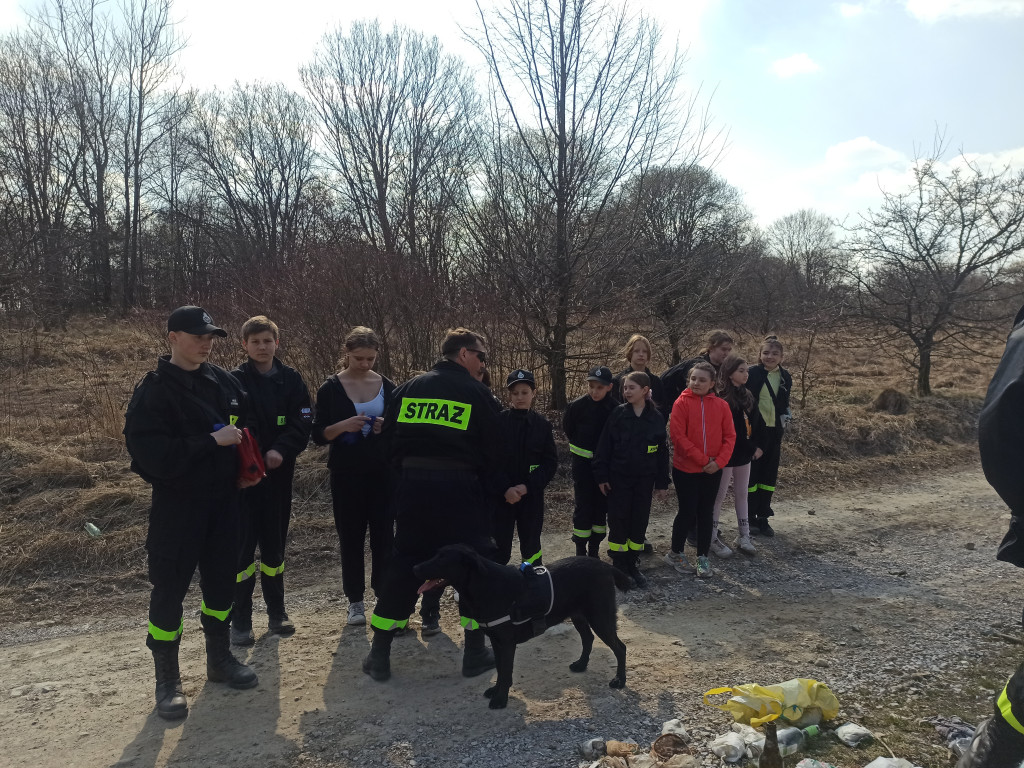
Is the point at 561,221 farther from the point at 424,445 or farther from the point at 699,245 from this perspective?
the point at 424,445

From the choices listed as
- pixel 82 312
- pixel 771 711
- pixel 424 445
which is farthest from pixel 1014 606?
pixel 82 312

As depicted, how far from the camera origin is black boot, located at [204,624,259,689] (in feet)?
12.8

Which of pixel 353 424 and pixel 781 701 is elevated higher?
pixel 353 424

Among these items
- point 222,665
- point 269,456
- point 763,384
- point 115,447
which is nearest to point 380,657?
point 222,665

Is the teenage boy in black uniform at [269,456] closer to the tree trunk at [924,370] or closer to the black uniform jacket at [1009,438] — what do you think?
the black uniform jacket at [1009,438]

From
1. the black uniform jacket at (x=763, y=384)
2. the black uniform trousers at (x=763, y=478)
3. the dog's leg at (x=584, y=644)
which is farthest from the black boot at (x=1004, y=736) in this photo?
the black uniform trousers at (x=763, y=478)

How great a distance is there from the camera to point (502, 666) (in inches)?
144

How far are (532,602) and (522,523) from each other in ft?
5.00

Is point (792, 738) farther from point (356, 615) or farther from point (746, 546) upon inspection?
point (746, 546)

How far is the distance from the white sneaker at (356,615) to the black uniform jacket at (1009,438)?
13.0ft

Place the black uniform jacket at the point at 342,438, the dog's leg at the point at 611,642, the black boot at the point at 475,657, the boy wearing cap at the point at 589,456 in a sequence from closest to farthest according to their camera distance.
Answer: the dog's leg at the point at 611,642 < the black boot at the point at 475,657 < the black uniform jacket at the point at 342,438 < the boy wearing cap at the point at 589,456

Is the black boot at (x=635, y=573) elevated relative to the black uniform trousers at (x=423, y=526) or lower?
lower

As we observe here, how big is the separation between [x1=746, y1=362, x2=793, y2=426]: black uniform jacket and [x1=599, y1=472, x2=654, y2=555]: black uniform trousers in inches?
81.1

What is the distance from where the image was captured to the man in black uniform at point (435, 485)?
3982 mm
